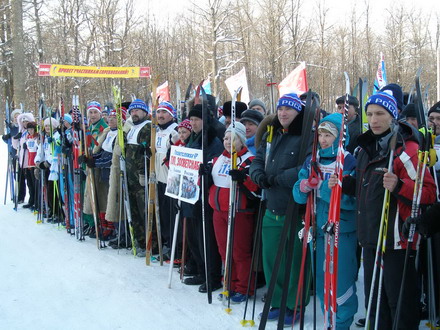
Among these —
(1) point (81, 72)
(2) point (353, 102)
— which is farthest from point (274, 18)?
(2) point (353, 102)

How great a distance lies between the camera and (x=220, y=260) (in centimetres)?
476

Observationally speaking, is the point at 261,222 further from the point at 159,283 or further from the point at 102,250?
the point at 102,250

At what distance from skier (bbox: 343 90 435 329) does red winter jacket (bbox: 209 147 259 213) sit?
1276mm

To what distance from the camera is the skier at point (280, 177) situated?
352 cm

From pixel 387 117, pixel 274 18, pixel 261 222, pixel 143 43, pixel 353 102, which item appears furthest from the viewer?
pixel 143 43

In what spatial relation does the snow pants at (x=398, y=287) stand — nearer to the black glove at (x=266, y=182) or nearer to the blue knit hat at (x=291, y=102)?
the black glove at (x=266, y=182)

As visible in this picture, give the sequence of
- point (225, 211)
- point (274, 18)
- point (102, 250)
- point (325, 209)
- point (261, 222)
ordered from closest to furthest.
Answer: point (325, 209)
point (261, 222)
point (225, 211)
point (102, 250)
point (274, 18)

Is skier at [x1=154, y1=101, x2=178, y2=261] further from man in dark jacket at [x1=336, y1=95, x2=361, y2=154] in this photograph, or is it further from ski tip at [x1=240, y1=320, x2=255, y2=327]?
man in dark jacket at [x1=336, y1=95, x2=361, y2=154]

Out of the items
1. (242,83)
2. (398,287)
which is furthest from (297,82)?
(398,287)

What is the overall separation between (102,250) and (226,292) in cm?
266

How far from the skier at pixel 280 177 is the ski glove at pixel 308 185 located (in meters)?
0.21

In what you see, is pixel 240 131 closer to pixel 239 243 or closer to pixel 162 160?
pixel 239 243

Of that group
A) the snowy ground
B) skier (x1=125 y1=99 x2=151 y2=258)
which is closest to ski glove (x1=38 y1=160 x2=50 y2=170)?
the snowy ground

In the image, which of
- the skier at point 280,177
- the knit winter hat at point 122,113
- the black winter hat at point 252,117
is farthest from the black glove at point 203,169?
the knit winter hat at point 122,113
